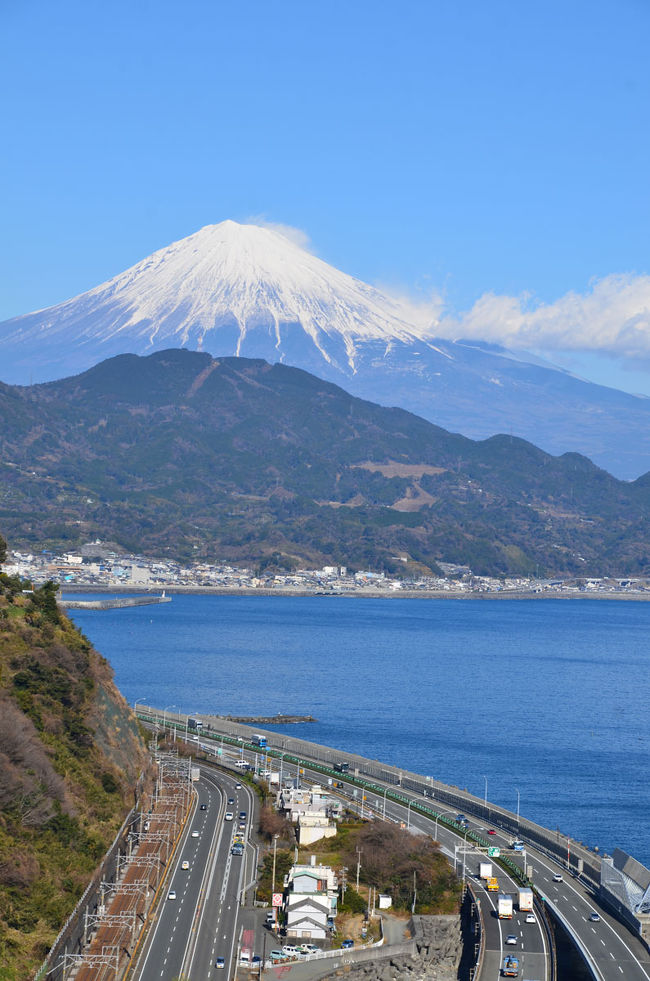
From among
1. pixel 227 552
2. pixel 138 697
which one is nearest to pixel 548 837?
pixel 138 697

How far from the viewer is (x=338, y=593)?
17688 centimetres

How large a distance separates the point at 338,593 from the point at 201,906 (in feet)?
479

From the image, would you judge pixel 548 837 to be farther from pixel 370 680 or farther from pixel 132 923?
pixel 370 680

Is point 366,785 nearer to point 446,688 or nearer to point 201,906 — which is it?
point 201,906

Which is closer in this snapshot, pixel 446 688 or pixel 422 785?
pixel 422 785

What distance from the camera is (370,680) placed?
3270 inches

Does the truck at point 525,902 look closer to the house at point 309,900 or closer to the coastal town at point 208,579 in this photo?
the house at point 309,900

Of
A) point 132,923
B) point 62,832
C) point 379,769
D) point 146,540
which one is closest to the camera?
point 132,923

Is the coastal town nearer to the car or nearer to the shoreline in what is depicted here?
the shoreline

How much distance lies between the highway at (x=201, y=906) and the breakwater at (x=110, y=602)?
88857mm

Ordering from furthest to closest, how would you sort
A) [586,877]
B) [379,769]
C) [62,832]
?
[379,769], [586,877], [62,832]

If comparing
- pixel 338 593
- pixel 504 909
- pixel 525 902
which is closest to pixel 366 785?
pixel 525 902

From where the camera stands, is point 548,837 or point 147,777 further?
point 147,777

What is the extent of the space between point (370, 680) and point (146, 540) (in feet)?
383
